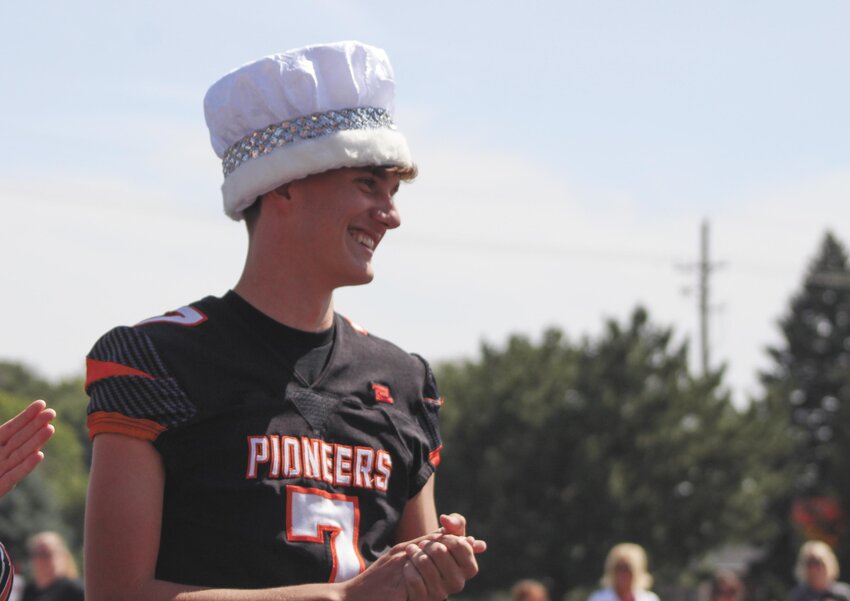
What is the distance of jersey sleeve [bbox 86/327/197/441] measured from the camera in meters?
3.10

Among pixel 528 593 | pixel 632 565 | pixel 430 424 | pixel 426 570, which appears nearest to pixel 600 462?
pixel 528 593

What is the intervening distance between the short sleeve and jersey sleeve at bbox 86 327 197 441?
640mm

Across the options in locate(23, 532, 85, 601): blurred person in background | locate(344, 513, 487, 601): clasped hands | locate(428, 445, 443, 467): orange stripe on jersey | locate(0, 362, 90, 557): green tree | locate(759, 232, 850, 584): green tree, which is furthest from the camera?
locate(759, 232, 850, 584): green tree

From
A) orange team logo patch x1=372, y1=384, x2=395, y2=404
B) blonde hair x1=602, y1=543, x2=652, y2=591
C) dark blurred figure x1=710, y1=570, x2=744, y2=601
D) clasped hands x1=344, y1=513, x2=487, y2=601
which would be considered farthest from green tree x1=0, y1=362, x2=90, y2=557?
clasped hands x1=344, y1=513, x2=487, y2=601

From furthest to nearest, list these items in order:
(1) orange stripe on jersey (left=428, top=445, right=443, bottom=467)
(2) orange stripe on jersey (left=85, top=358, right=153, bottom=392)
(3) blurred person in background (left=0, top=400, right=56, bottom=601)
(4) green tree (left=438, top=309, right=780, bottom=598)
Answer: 1. (4) green tree (left=438, top=309, right=780, bottom=598)
2. (1) orange stripe on jersey (left=428, top=445, right=443, bottom=467)
3. (3) blurred person in background (left=0, top=400, right=56, bottom=601)
4. (2) orange stripe on jersey (left=85, top=358, right=153, bottom=392)

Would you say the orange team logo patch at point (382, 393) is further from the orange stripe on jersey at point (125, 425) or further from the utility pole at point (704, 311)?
the utility pole at point (704, 311)

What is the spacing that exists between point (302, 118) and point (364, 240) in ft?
1.03

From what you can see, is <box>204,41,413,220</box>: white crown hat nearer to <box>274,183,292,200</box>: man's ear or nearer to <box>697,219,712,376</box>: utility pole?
<box>274,183,292,200</box>: man's ear

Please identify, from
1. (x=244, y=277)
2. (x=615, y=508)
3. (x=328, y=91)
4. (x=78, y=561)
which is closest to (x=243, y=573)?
(x=244, y=277)

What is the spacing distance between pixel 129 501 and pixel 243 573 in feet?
0.95

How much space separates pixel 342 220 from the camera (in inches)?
133

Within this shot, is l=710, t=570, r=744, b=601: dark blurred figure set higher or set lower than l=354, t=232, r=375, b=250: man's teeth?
higher

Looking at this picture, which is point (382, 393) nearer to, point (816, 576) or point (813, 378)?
point (816, 576)

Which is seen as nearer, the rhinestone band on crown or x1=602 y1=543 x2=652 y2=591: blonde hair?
the rhinestone band on crown
